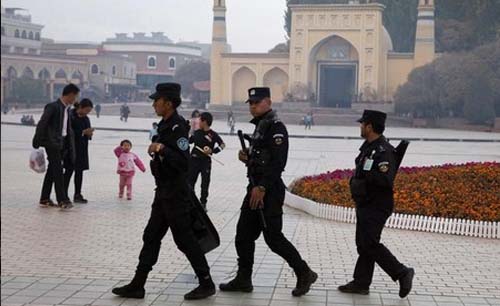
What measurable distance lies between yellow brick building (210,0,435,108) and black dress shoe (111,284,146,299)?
1846 inches

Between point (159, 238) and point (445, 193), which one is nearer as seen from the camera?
point (159, 238)

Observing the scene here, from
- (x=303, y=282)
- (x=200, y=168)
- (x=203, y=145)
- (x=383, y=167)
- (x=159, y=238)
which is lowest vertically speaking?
(x=303, y=282)

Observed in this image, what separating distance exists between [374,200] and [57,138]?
4844 millimetres

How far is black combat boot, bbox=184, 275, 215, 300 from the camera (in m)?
5.75

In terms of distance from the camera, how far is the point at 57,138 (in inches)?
368

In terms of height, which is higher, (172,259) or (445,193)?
(445,193)

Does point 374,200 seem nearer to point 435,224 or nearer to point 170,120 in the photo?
point 170,120

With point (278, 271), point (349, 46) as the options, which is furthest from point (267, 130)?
point (349, 46)

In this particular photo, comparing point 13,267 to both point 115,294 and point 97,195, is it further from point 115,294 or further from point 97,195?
point 97,195

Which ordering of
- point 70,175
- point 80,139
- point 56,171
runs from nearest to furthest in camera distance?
1. point 56,171
2. point 70,175
3. point 80,139

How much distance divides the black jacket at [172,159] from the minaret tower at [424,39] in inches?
1786

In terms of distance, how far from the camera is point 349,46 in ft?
185

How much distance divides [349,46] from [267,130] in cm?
5184

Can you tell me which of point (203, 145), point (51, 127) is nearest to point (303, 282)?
point (203, 145)
